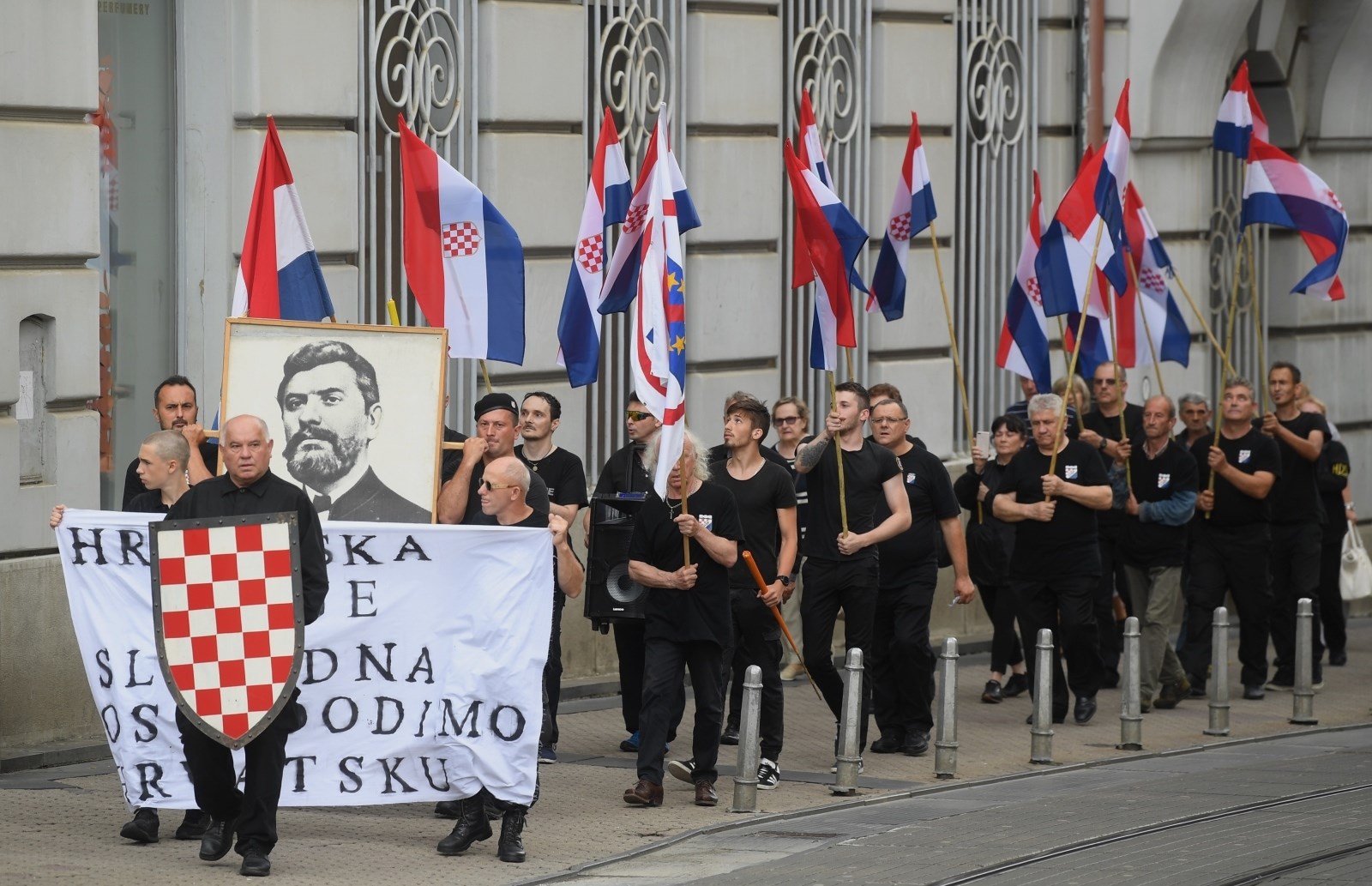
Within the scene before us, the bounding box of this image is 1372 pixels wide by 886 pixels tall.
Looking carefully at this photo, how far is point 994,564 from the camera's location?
14.1 m

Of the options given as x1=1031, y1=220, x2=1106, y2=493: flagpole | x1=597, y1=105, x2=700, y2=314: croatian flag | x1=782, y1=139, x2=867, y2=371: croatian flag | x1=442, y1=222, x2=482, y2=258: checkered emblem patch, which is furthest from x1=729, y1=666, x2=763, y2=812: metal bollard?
x1=1031, y1=220, x2=1106, y2=493: flagpole

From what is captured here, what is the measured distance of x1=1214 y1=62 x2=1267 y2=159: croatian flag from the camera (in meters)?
15.9

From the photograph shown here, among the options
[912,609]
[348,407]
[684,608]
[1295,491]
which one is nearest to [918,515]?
[912,609]

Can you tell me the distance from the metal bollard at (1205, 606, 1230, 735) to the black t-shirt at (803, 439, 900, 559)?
234cm

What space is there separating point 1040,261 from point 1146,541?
203 centimetres

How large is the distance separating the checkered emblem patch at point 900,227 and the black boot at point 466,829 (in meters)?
6.48

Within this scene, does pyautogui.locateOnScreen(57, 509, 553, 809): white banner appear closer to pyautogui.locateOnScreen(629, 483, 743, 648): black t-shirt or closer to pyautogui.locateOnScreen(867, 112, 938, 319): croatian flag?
pyautogui.locateOnScreen(629, 483, 743, 648): black t-shirt

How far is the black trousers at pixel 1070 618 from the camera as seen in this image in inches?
516

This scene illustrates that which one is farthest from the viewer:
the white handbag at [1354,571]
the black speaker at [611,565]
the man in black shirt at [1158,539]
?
the white handbag at [1354,571]

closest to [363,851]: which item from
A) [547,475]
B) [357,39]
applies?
[547,475]

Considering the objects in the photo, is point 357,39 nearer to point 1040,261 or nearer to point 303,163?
point 303,163

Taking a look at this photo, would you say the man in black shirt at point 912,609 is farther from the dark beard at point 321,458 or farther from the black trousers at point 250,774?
the black trousers at point 250,774

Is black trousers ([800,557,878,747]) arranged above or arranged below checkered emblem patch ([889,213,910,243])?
below

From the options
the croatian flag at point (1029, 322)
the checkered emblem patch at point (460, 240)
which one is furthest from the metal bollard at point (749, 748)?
the croatian flag at point (1029, 322)
